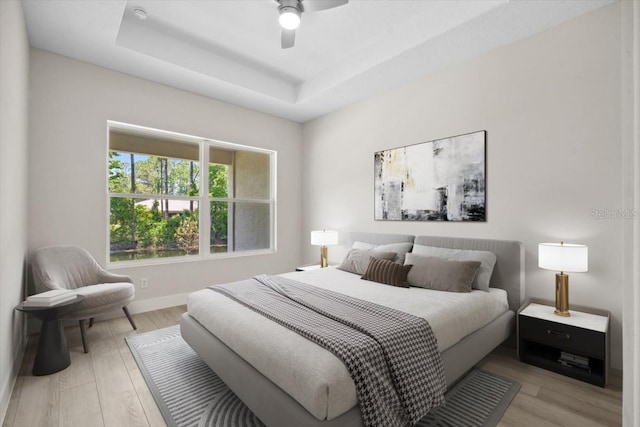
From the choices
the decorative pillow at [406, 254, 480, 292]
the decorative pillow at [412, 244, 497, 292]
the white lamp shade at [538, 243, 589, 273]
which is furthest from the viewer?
the decorative pillow at [412, 244, 497, 292]

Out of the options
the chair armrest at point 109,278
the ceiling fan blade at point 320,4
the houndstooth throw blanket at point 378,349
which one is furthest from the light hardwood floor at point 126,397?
the ceiling fan blade at point 320,4

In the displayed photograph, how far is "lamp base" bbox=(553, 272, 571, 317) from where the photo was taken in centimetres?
232

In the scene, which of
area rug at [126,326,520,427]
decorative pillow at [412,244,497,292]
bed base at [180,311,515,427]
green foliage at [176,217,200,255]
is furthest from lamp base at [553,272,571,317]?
green foliage at [176,217,200,255]

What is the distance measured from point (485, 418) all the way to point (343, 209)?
3.07m

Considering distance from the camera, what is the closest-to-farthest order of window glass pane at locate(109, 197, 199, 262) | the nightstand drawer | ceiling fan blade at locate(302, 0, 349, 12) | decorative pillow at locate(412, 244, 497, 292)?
the nightstand drawer
ceiling fan blade at locate(302, 0, 349, 12)
decorative pillow at locate(412, 244, 497, 292)
window glass pane at locate(109, 197, 199, 262)

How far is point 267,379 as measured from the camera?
1.56 metres

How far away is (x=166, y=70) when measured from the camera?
3.35m

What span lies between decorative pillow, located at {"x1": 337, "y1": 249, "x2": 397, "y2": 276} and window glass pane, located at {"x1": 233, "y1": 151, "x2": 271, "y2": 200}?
2058 mm

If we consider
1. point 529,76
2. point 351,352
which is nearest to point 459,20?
point 529,76

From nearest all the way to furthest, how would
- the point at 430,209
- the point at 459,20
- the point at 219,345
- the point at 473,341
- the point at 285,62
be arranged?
the point at 219,345 < the point at 473,341 < the point at 459,20 < the point at 430,209 < the point at 285,62

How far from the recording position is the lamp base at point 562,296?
2.32 meters

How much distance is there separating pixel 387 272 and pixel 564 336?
138cm

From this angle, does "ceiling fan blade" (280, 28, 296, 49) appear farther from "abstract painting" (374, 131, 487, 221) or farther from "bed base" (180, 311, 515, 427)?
"bed base" (180, 311, 515, 427)

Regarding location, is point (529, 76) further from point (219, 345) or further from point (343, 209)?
point (219, 345)
